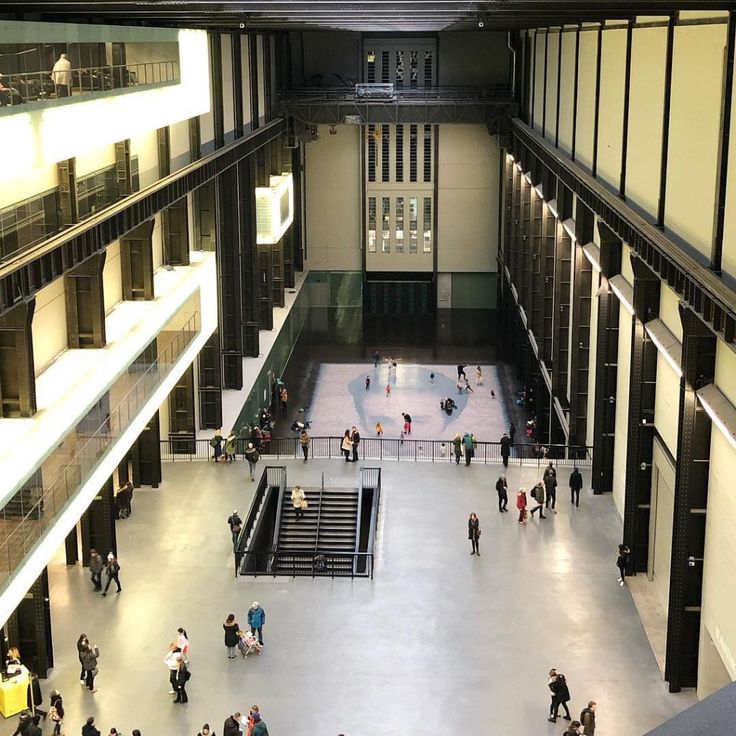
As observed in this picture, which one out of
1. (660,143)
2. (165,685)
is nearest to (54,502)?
(165,685)

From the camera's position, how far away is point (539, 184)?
4906 cm

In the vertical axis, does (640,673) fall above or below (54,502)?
below

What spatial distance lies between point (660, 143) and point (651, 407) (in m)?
7.51

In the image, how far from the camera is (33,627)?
24.9m

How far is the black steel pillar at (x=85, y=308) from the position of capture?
2645cm

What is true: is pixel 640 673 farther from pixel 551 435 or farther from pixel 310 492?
pixel 551 435

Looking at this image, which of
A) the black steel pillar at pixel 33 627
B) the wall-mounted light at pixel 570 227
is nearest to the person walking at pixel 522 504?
the wall-mounted light at pixel 570 227

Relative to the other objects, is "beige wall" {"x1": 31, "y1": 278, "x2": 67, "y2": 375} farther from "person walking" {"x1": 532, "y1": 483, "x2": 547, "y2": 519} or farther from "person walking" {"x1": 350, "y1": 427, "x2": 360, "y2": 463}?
"person walking" {"x1": 532, "y1": 483, "x2": 547, "y2": 519}

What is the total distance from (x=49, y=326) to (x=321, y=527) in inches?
519

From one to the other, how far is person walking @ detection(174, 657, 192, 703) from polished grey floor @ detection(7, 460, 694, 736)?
0.22 m

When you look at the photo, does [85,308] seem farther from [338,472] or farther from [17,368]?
[338,472]

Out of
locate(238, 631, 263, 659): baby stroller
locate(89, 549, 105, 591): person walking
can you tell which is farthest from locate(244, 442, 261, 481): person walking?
locate(238, 631, 263, 659): baby stroller

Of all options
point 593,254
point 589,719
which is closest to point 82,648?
point 589,719

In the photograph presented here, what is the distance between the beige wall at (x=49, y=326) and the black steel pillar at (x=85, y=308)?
0.18m
